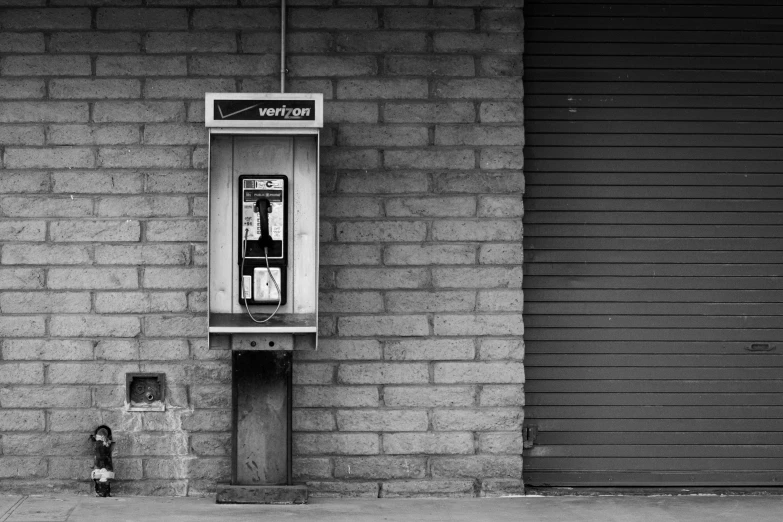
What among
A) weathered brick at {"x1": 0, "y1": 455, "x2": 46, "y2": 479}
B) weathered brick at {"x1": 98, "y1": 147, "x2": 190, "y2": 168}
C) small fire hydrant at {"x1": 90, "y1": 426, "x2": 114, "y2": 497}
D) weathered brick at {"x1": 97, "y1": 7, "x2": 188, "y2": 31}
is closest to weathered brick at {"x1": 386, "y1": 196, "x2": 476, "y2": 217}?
weathered brick at {"x1": 98, "y1": 147, "x2": 190, "y2": 168}

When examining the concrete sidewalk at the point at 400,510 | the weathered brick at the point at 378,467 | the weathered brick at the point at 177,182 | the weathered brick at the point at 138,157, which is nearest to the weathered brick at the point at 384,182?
the weathered brick at the point at 177,182

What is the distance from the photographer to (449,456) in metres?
6.31

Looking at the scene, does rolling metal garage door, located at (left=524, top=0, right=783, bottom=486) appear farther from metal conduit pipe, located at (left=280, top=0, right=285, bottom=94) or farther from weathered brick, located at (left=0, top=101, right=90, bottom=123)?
weathered brick, located at (left=0, top=101, right=90, bottom=123)

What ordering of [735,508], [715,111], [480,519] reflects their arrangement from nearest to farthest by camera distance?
1. [480,519]
2. [735,508]
3. [715,111]

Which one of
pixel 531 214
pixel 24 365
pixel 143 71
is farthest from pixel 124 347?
pixel 531 214

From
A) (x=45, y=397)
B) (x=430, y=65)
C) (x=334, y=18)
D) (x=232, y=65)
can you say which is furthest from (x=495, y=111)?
(x=45, y=397)

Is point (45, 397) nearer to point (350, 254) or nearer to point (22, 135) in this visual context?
point (22, 135)

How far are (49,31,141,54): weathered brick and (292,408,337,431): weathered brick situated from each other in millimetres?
2495

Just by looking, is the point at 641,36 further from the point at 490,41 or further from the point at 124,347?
the point at 124,347

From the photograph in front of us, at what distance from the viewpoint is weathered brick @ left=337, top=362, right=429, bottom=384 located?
20.6 ft

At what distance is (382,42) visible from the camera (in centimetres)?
632

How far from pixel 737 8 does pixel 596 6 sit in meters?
0.94

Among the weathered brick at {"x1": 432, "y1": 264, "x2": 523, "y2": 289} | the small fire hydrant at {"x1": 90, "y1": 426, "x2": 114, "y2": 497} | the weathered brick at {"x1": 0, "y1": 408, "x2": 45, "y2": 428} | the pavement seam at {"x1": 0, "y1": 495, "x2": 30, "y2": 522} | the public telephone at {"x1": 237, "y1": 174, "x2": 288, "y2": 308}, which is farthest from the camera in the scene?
the weathered brick at {"x1": 432, "y1": 264, "x2": 523, "y2": 289}

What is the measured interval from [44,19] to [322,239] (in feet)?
7.26
